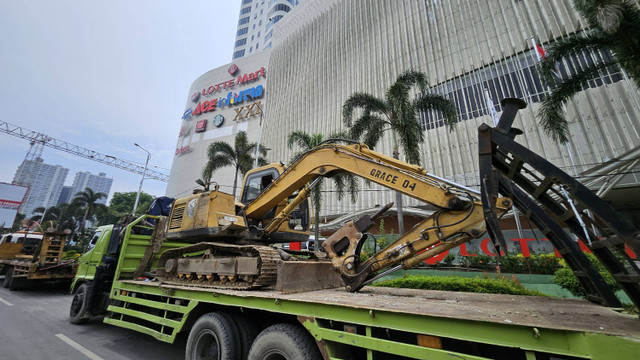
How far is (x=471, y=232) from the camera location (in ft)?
12.6

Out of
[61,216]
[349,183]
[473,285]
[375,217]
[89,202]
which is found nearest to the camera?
[375,217]

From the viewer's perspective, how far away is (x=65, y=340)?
19.6 ft

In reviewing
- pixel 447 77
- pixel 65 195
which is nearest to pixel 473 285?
pixel 447 77

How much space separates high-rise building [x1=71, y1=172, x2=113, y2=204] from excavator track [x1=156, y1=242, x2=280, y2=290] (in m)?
187

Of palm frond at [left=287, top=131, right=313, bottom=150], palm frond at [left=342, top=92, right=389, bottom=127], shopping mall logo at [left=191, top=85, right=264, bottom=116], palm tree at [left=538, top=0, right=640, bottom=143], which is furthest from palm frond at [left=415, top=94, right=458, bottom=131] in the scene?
shopping mall logo at [left=191, top=85, right=264, bottom=116]

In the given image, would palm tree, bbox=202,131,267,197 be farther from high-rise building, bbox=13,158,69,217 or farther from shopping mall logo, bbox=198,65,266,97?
high-rise building, bbox=13,158,69,217

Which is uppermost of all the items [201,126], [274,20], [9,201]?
[274,20]

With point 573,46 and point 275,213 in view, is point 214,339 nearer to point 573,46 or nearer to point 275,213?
point 275,213

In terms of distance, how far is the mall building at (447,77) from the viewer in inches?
656

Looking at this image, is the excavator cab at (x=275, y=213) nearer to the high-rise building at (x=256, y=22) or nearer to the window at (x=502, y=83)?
the window at (x=502, y=83)

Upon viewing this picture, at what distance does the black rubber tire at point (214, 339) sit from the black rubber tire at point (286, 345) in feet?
1.63


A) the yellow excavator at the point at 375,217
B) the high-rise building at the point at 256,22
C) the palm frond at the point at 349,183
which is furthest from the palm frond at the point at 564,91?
the high-rise building at the point at 256,22

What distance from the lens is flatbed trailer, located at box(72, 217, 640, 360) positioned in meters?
1.88

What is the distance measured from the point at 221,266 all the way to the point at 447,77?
955 inches
